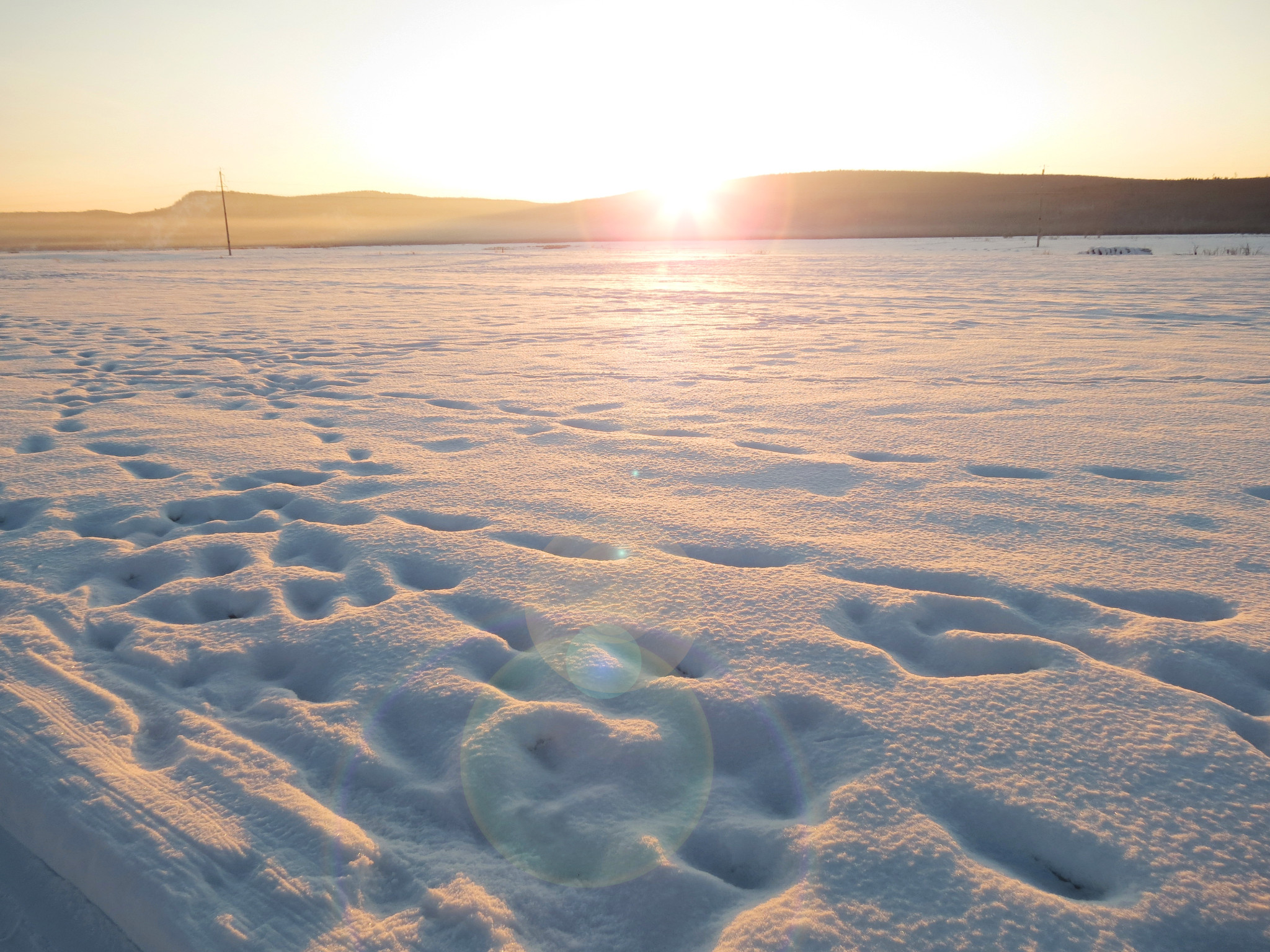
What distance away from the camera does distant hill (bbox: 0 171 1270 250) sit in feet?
172

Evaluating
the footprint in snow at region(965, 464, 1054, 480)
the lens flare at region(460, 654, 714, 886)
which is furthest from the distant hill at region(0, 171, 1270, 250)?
the lens flare at region(460, 654, 714, 886)

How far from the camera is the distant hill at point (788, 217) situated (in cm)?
5234

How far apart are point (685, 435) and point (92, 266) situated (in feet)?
91.5

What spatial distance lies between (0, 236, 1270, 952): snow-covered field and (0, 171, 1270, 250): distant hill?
4327 centimetres


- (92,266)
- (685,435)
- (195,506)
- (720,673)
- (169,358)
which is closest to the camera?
(720,673)

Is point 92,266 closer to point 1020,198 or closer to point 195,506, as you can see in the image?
point 195,506

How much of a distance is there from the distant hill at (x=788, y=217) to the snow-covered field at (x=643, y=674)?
4327 centimetres

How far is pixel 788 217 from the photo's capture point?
6550 centimetres

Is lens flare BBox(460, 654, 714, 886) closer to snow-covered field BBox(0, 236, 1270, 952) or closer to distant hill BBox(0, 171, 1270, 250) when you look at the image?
snow-covered field BBox(0, 236, 1270, 952)

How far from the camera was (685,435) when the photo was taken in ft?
12.5

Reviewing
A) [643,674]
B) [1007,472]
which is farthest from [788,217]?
[643,674]

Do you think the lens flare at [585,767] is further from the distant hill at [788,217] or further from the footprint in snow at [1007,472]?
the distant hill at [788,217]

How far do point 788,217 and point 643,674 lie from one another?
6990cm

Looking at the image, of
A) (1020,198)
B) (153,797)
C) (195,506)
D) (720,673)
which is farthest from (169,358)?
(1020,198)
